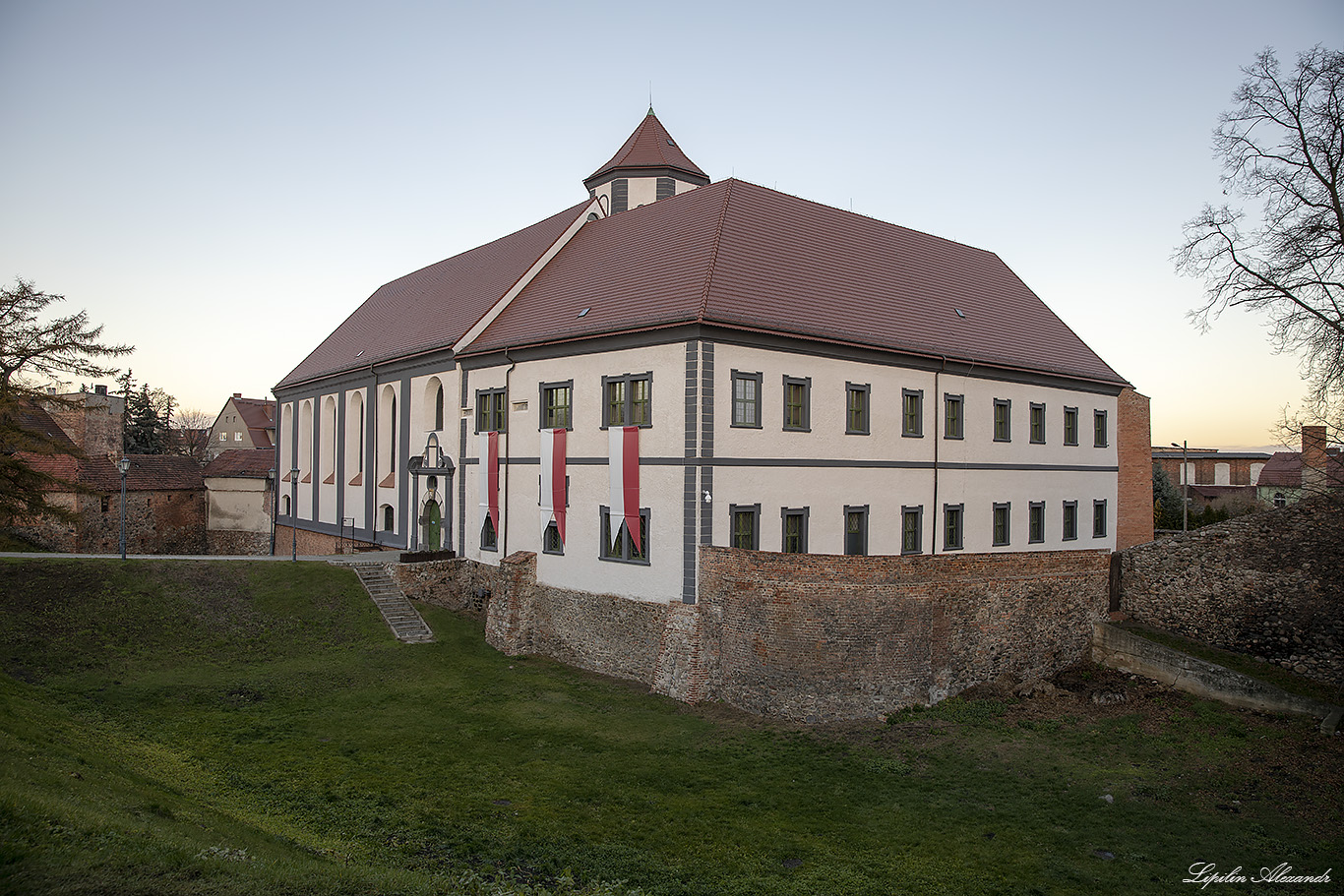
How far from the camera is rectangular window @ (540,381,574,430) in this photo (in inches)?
902

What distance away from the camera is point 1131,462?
32.6 m

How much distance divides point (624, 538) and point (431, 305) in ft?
54.5

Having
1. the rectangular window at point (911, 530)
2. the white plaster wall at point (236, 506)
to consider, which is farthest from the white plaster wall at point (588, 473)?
the white plaster wall at point (236, 506)

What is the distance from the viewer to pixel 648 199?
29656 millimetres

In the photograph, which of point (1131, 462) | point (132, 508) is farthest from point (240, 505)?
point (1131, 462)

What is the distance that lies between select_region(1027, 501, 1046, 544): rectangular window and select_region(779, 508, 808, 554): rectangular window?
11059mm

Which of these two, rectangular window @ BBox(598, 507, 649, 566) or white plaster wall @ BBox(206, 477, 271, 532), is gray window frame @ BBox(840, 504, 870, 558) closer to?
rectangular window @ BBox(598, 507, 649, 566)

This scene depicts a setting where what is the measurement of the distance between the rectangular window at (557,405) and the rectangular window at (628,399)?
147 cm

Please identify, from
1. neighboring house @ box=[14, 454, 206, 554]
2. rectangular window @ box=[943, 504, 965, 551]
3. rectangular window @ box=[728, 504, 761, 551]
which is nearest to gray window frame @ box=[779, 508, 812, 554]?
rectangular window @ box=[728, 504, 761, 551]

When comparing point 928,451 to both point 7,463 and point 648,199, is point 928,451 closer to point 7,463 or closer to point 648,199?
point 648,199

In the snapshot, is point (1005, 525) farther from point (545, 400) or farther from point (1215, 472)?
point (1215, 472)

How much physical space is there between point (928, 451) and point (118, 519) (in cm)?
3895

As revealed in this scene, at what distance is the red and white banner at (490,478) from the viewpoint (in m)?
25.0

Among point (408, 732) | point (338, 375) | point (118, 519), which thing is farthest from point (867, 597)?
point (118, 519)
